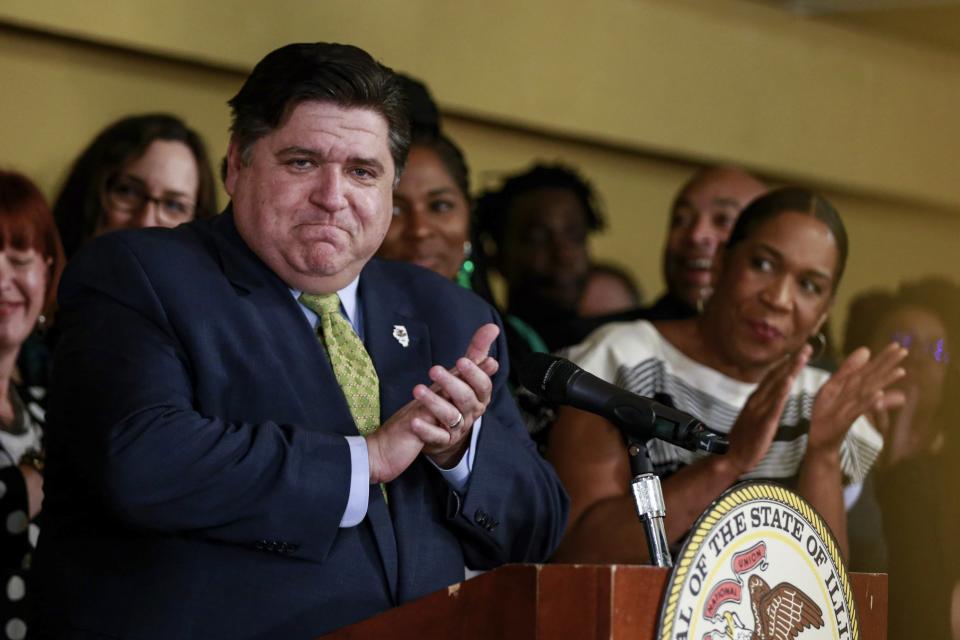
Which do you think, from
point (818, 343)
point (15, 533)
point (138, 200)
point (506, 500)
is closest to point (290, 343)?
point (506, 500)

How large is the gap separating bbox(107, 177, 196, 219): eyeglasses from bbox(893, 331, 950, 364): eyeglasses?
207 cm

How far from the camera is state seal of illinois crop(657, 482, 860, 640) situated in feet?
6.22

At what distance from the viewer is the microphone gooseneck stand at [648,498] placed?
6.75ft

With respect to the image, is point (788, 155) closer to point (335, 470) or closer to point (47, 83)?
point (47, 83)

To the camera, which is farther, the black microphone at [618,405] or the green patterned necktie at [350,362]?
the green patterned necktie at [350,362]

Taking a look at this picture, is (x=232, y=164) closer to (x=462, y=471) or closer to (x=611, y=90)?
(x=462, y=471)

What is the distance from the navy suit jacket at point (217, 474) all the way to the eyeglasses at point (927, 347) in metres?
2.00

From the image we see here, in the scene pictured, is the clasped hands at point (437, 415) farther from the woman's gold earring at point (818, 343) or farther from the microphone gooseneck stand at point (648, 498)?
the woman's gold earring at point (818, 343)

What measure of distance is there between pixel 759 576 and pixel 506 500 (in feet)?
1.99

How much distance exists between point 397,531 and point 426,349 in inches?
14.1

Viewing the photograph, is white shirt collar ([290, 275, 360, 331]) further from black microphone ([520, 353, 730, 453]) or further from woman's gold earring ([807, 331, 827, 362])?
woman's gold earring ([807, 331, 827, 362])

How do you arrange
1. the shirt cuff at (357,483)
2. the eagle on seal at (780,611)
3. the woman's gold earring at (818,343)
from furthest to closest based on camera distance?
the woman's gold earring at (818,343) → the shirt cuff at (357,483) → the eagle on seal at (780,611)

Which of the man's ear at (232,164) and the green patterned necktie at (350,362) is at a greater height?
the man's ear at (232,164)

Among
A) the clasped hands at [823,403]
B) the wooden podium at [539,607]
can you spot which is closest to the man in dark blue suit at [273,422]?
the wooden podium at [539,607]
